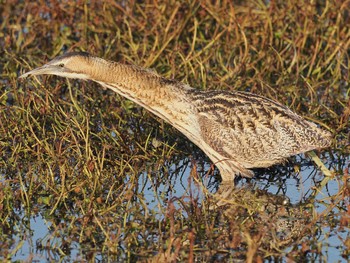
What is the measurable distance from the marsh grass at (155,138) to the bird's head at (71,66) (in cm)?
45

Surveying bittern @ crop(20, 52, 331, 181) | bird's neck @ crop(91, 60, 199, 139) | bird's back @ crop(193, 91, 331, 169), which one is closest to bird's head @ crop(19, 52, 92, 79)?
bittern @ crop(20, 52, 331, 181)

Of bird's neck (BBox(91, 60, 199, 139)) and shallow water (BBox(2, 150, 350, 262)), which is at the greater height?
bird's neck (BBox(91, 60, 199, 139))

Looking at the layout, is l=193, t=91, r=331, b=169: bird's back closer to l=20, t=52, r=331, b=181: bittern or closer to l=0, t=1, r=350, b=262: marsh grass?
l=20, t=52, r=331, b=181: bittern

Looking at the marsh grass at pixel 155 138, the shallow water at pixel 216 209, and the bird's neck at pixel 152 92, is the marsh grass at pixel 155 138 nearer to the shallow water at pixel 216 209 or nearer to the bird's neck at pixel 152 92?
the shallow water at pixel 216 209

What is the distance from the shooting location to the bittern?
8.25 metres

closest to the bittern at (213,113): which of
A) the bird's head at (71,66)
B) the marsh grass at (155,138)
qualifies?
the bird's head at (71,66)

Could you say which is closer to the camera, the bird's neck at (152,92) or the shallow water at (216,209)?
the shallow water at (216,209)

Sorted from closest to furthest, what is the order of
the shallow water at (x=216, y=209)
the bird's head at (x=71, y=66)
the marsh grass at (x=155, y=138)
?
the shallow water at (x=216, y=209), the marsh grass at (x=155, y=138), the bird's head at (x=71, y=66)

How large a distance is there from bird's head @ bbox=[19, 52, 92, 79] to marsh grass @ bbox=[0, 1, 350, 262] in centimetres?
45

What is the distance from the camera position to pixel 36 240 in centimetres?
702

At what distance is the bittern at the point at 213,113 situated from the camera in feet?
27.1

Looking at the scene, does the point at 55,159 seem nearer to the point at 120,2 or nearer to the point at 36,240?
the point at 36,240

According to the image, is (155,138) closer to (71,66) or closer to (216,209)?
(71,66)

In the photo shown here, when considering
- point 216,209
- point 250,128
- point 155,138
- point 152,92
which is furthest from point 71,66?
point 216,209
